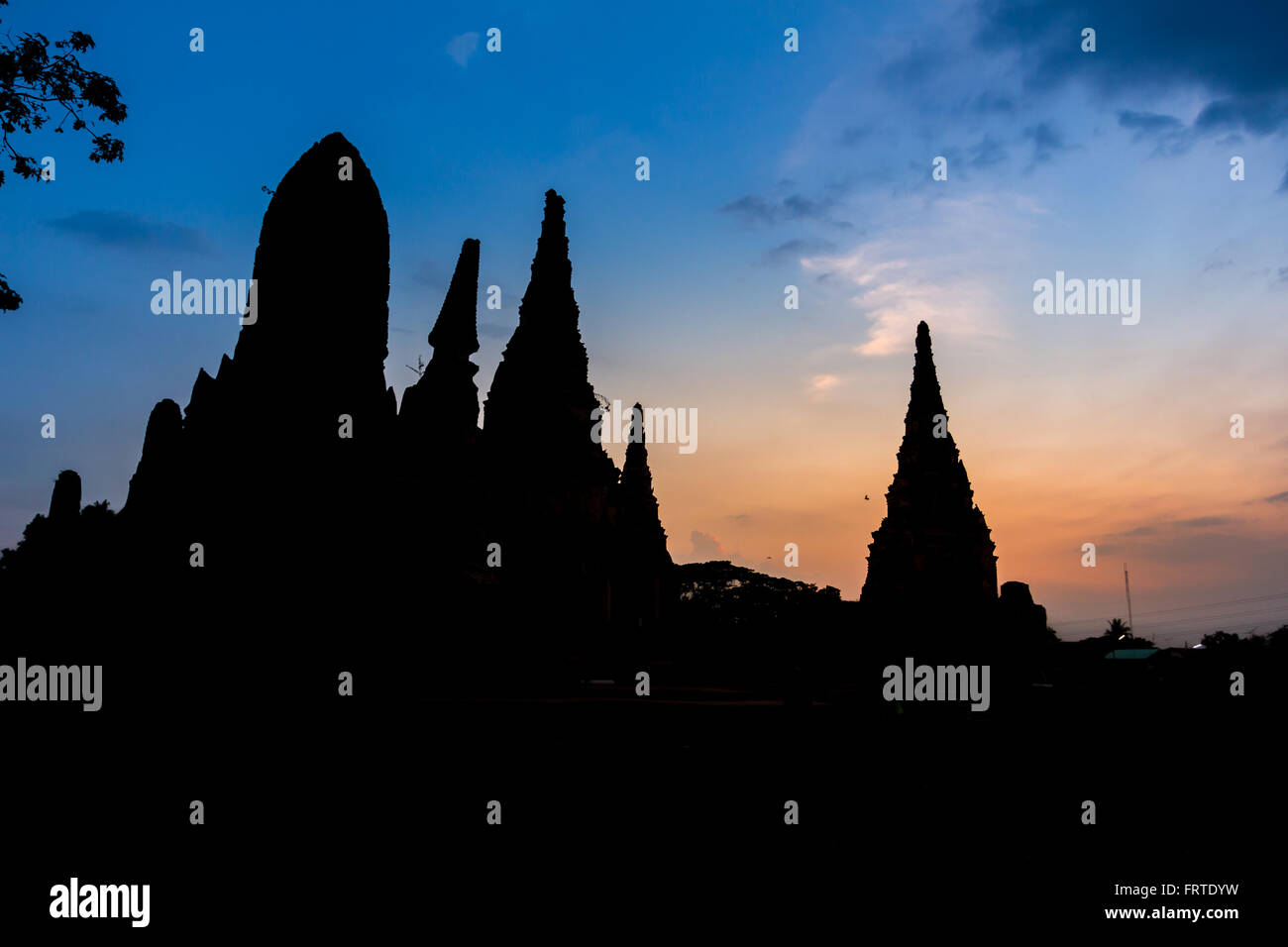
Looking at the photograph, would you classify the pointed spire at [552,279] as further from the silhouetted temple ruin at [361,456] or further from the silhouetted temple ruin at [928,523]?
the silhouetted temple ruin at [928,523]

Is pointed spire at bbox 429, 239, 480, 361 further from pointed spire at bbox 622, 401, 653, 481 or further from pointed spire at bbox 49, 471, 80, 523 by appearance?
pointed spire at bbox 622, 401, 653, 481

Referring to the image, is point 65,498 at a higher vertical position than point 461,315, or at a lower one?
lower

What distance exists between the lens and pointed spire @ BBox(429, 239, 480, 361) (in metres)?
22.5

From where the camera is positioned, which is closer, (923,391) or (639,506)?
(923,391)

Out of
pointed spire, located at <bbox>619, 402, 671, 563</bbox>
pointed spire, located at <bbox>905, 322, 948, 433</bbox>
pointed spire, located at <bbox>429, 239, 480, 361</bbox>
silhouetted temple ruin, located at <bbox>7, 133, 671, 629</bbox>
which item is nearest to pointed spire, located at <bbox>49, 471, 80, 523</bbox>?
silhouetted temple ruin, located at <bbox>7, 133, 671, 629</bbox>

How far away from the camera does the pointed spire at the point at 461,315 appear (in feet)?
73.9

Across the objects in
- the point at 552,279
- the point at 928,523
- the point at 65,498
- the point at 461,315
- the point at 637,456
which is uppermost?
the point at 552,279

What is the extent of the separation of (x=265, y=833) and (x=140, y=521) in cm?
1055

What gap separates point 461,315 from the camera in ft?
75.3

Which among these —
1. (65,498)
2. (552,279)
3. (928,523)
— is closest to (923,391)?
(928,523)

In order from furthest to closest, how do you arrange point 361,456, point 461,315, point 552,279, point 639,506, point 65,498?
point 639,506 < point 552,279 < point 65,498 < point 461,315 < point 361,456

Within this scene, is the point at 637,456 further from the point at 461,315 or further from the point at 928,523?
the point at 461,315
